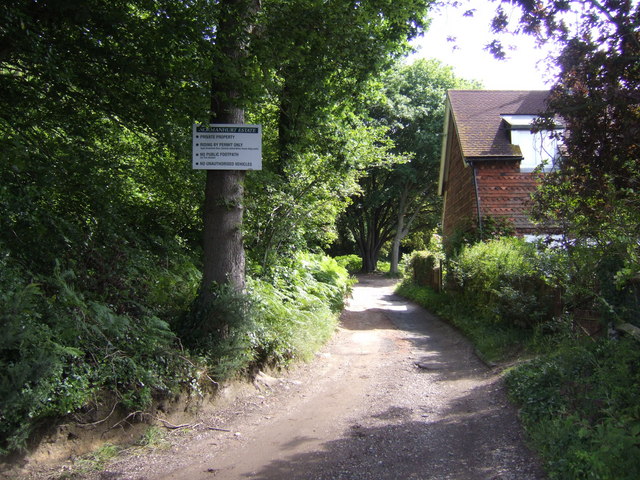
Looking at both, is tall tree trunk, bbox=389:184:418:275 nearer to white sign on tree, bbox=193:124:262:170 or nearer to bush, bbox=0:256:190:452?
white sign on tree, bbox=193:124:262:170

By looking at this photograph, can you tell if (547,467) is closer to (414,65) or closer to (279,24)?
(279,24)

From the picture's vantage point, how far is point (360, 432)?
17.6 feet

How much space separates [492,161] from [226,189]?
13.1m

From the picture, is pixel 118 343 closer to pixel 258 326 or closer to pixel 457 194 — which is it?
pixel 258 326

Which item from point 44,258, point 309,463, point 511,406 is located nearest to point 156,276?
point 44,258

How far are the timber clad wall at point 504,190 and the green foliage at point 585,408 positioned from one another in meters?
10.9

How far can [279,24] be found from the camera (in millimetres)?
7207

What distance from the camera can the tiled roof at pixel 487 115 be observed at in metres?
17.7

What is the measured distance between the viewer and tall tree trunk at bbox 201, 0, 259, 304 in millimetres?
6586

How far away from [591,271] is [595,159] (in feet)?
4.60

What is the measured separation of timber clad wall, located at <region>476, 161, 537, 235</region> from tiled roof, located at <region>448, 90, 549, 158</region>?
0.45 meters

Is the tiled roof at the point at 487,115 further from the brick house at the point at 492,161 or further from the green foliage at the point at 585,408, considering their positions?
the green foliage at the point at 585,408

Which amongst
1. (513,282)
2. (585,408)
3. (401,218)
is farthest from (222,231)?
(401,218)

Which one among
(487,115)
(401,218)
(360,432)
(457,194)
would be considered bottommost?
(360,432)
